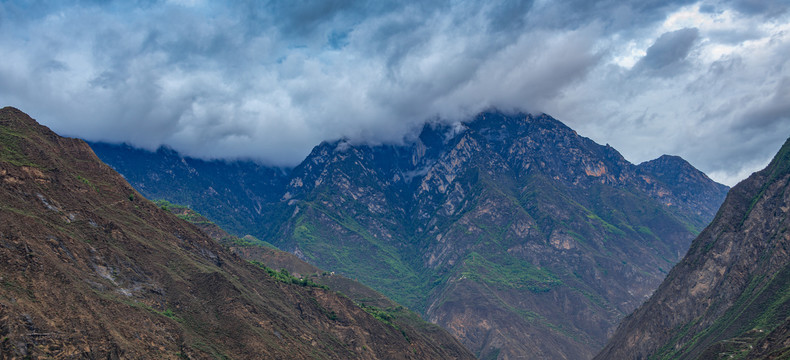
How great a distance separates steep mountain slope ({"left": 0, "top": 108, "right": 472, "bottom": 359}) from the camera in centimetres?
10206

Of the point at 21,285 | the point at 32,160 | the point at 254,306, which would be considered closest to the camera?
the point at 21,285

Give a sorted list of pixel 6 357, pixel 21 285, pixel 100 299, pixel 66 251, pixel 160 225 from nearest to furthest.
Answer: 1. pixel 6 357
2. pixel 21 285
3. pixel 100 299
4. pixel 66 251
5. pixel 160 225

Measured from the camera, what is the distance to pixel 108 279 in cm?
12925

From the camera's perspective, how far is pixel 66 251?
124 metres

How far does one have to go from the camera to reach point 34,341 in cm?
9356

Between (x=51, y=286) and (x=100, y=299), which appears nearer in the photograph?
(x=51, y=286)

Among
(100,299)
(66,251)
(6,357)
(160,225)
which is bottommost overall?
(6,357)

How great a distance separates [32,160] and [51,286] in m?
57.2

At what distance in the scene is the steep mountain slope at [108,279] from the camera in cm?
10206

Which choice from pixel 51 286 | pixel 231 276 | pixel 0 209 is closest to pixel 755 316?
pixel 231 276

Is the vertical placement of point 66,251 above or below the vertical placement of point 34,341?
above

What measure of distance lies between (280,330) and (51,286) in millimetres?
70896

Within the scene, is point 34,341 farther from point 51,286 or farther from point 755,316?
point 755,316

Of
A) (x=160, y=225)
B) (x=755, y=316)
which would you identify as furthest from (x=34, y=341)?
(x=755, y=316)
